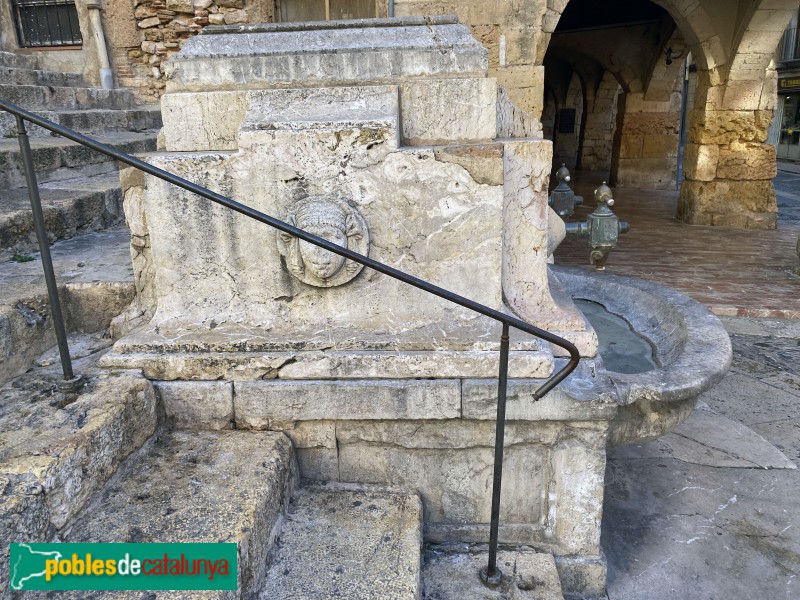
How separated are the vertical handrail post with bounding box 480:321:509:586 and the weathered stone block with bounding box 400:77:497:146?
73 centimetres

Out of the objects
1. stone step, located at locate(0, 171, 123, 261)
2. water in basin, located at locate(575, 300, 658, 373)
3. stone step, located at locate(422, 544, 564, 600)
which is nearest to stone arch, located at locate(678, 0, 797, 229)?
water in basin, located at locate(575, 300, 658, 373)

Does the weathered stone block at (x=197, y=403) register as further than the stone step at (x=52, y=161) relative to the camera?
No

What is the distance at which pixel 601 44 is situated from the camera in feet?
39.3

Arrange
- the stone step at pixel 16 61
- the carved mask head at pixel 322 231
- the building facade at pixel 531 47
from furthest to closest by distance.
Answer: the building facade at pixel 531 47, the stone step at pixel 16 61, the carved mask head at pixel 322 231

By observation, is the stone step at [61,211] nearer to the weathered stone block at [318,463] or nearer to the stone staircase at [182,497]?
the stone staircase at [182,497]

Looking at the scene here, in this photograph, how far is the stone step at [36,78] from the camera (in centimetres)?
500

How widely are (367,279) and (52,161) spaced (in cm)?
288

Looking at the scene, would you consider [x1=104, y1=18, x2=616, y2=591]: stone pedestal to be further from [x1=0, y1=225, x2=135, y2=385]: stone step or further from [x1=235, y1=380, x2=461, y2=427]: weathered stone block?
[x1=0, y1=225, x2=135, y2=385]: stone step

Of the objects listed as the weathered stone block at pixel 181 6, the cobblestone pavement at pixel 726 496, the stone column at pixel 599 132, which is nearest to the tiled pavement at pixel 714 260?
the cobblestone pavement at pixel 726 496

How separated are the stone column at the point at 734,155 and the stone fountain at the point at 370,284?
7305 mm

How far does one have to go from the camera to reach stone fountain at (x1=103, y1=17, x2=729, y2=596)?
5.97ft

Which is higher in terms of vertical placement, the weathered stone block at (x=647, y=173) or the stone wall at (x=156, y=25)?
the stone wall at (x=156, y=25)

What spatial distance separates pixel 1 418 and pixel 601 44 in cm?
1292

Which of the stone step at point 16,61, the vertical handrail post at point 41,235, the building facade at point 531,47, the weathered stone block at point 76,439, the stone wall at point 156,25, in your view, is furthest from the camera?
the stone wall at point 156,25
